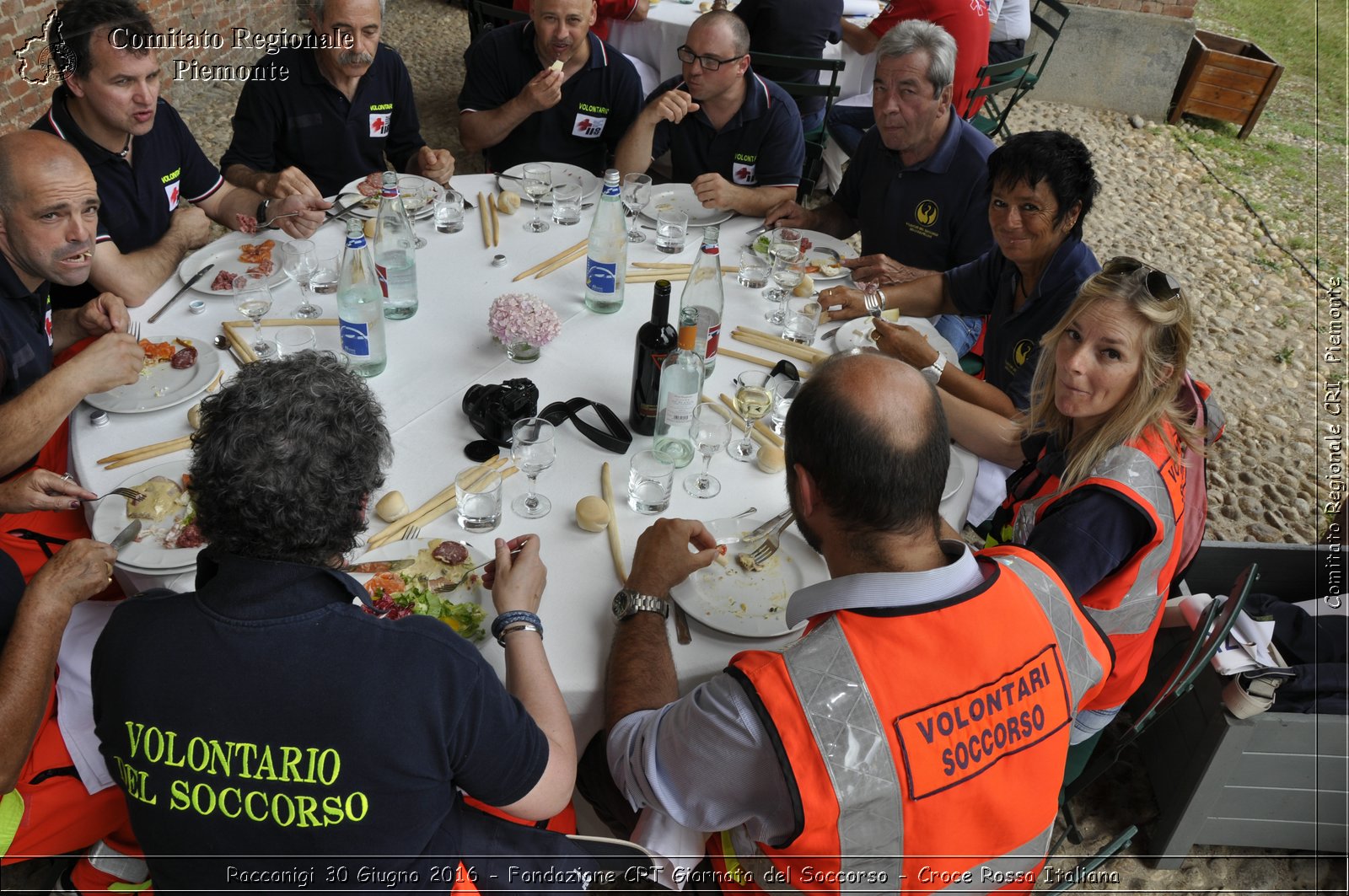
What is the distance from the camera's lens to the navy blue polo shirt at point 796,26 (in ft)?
16.7

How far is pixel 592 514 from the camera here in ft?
6.75

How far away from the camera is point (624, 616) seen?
1852 mm

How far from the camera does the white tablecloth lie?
190cm

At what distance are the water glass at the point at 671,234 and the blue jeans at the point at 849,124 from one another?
245 cm

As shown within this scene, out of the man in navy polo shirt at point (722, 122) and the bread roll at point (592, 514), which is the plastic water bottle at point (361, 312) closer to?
the bread roll at point (592, 514)

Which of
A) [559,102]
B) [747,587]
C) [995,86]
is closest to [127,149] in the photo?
[559,102]

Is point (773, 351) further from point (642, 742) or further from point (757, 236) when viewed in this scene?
point (642, 742)

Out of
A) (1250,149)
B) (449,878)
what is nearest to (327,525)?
(449,878)

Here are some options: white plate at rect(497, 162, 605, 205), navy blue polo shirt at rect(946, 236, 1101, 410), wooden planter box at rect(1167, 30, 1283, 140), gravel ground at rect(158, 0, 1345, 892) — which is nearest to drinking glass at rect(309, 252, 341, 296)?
white plate at rect(497, 162, 605, 205)

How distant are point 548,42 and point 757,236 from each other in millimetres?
1490

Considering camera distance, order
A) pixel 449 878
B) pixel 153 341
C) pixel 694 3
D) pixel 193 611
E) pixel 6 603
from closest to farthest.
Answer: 1. pixel 193 611
2. pixel 449 878
3. pixel 6 603
4. pixel 153 341
5. pixel 694 3

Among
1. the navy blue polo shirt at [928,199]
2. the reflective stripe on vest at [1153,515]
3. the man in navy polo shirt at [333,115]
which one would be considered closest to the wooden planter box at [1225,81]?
the navy blue polo shirt at [928,199]

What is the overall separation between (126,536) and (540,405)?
1039 mm

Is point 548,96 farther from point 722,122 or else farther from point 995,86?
point 995,86
